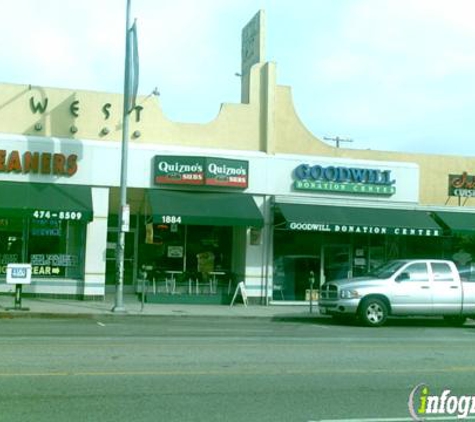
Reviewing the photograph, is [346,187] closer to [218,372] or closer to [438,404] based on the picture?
[218,372]

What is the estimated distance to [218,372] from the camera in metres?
9.59

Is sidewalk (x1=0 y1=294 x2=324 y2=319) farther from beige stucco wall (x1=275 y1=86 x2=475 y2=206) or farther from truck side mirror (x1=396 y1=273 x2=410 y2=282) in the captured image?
beige stucco wall (x1=275 y1=86 x2=475 y2=206)

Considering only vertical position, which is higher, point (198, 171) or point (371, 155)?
point (371, 155)

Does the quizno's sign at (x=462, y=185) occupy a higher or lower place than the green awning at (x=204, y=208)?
higher

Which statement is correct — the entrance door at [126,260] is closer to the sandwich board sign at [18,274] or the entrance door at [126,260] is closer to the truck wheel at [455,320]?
the sandwich board sign at [18,274]

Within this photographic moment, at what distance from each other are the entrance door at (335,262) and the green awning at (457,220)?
3.23m

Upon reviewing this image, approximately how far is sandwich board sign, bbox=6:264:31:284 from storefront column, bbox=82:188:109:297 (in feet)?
10.1

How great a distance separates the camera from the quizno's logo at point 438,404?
734 centimetres

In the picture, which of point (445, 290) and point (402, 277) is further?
point (445, 290)

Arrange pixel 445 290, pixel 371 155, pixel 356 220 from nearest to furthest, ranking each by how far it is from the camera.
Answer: pixel 445 290 < pixel 356 220 < pixel 371 155

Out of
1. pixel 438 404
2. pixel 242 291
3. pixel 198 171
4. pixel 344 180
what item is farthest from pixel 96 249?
pixel 438 404

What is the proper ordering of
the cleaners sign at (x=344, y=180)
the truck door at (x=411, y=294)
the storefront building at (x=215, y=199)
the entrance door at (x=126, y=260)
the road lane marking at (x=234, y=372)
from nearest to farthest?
1. the road lane marking at (x=234, y=372)
2. the truck door at (x=411, y=294)
3. the storefront building at (x=215, y=199)
4. the cleaners sign at (x=344, y=180)
5. the entrance door at (x=126, y=260)

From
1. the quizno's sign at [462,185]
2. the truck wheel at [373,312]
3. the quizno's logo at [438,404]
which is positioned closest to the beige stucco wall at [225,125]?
the quizno's sign at [462,185]

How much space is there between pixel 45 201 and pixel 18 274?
2757 millimetres
